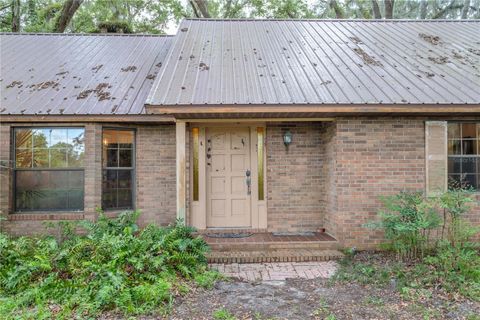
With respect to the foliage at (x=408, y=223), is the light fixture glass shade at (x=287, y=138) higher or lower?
higher

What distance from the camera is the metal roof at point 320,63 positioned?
17.9 ft

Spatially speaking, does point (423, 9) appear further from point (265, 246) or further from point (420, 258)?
point (265, 246)

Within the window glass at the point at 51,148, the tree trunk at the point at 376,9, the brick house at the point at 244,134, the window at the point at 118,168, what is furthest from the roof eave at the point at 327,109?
the tree trunk at the point at 376,9

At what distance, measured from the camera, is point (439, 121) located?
18.9 ft

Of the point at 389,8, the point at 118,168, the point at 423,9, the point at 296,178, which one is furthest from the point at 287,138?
the point at 423,9


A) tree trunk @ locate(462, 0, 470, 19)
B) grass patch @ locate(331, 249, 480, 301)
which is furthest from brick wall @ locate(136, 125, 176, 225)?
tree trunk @ locate(462, 0, 470, 19)

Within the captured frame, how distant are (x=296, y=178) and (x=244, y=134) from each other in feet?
4.36

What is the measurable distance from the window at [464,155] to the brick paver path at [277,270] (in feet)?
8.87

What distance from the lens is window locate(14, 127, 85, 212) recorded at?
20.4ft

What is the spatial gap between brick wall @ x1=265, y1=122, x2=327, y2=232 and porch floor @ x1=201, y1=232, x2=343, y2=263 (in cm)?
56

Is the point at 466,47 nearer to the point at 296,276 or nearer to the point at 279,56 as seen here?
the point at 279,56

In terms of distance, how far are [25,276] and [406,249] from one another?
5.19 meters

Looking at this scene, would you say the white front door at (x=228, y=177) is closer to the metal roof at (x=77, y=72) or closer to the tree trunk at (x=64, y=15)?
the metal roof at (x=77, y=72)

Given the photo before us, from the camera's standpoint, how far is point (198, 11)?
58.7ft
